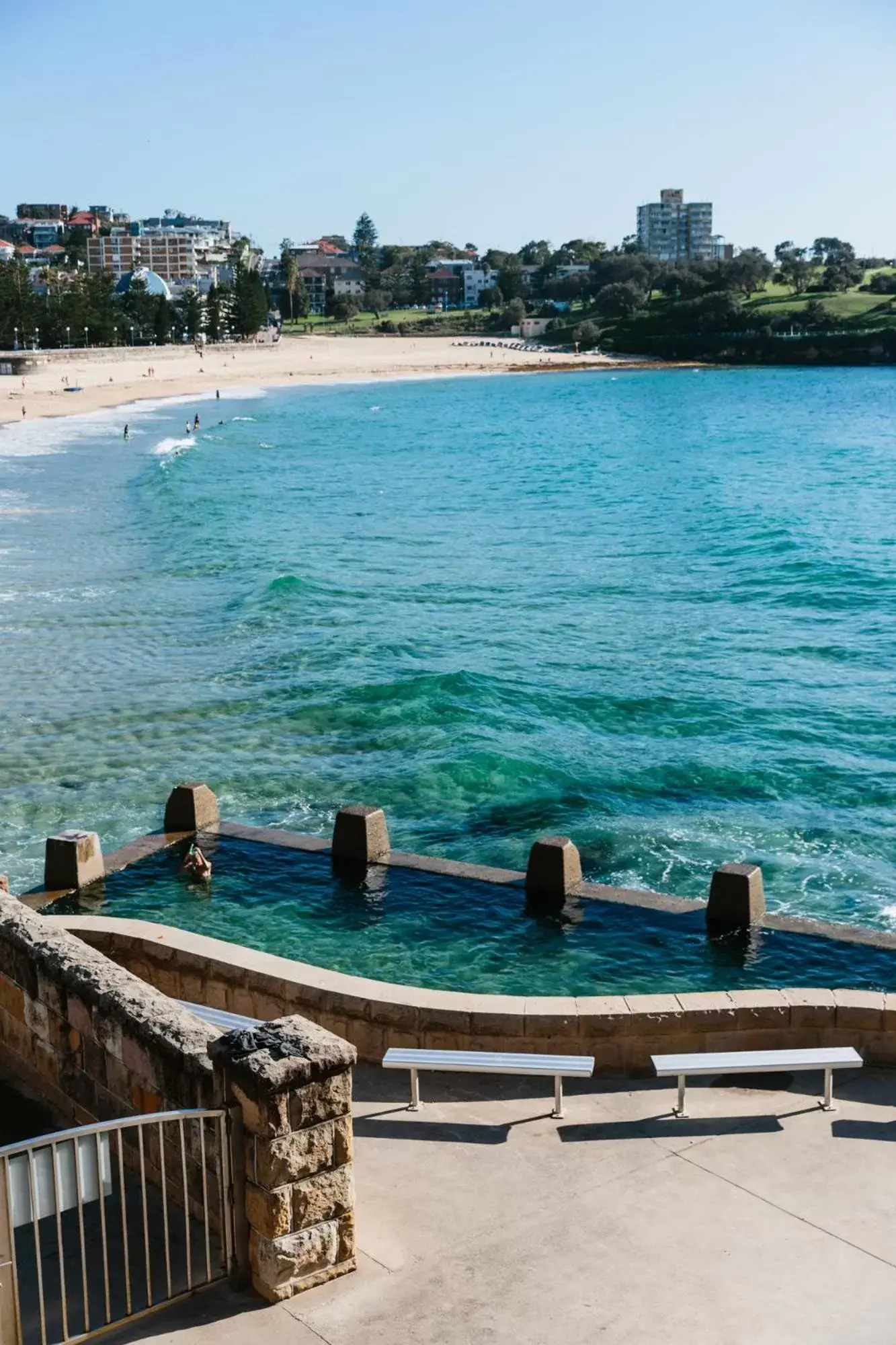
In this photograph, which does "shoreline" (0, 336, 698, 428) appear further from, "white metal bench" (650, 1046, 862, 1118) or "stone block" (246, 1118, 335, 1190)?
"stone block" (246, 1118, 335, 1190)

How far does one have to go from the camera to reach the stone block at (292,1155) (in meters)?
6.88

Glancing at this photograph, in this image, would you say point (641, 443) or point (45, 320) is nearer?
point (641, 443)

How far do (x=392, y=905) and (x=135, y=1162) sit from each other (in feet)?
28.4

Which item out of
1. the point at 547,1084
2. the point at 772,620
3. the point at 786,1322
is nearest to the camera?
the point at 786,1322

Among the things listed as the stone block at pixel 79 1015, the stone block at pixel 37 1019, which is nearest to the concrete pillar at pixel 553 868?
the stone block at pixel 37 1019

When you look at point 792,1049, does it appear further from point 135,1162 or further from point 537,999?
point 135,1162

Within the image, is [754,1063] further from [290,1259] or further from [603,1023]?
[290,1259]

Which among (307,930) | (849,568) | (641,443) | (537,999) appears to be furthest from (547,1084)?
(641,443)

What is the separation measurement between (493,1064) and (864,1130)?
234 cm

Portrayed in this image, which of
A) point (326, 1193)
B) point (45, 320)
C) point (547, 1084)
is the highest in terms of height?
point (45, 320)

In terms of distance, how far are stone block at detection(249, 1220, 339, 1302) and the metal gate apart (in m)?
0.17

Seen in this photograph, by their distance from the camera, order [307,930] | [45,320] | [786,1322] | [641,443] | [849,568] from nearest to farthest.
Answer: [786,1322] → [307,930] → [849,568] → [641,443] → [45,320]

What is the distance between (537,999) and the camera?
9.98m

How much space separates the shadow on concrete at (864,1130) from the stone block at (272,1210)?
3.67 m
